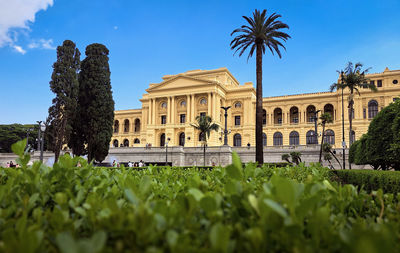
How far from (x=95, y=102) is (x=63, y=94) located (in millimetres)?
3027

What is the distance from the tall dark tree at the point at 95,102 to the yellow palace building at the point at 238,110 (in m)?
21.2

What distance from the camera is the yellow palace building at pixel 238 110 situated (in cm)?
5047

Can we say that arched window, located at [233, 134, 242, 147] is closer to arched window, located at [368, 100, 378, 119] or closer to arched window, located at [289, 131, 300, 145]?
arched window, located at [289, 131, 300, 145]

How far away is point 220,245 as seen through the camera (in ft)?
2.72

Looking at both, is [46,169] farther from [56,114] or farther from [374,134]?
[56,114]

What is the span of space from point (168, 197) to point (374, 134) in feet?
57.9

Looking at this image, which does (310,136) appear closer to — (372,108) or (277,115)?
(277,115)

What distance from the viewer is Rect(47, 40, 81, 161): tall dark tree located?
26969 mm

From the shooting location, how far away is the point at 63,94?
→ 27.1 metres

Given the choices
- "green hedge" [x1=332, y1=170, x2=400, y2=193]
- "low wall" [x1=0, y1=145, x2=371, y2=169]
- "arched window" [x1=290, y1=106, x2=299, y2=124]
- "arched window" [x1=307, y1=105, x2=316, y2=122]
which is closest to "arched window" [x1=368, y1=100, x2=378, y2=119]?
"arched window" [x1=307, y1=105, x2=316, y2=122]

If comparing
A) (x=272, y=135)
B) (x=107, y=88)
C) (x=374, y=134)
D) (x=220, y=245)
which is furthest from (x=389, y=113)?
(x=272, y=135)

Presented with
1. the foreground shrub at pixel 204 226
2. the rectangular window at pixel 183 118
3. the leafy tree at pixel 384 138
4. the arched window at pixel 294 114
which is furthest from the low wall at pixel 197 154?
the foreground shrub at pixel 204 226

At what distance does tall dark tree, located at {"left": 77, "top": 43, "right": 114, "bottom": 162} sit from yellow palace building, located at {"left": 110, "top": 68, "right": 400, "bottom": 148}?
69.5 feet

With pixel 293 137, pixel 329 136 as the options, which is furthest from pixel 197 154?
pixel 329 136
